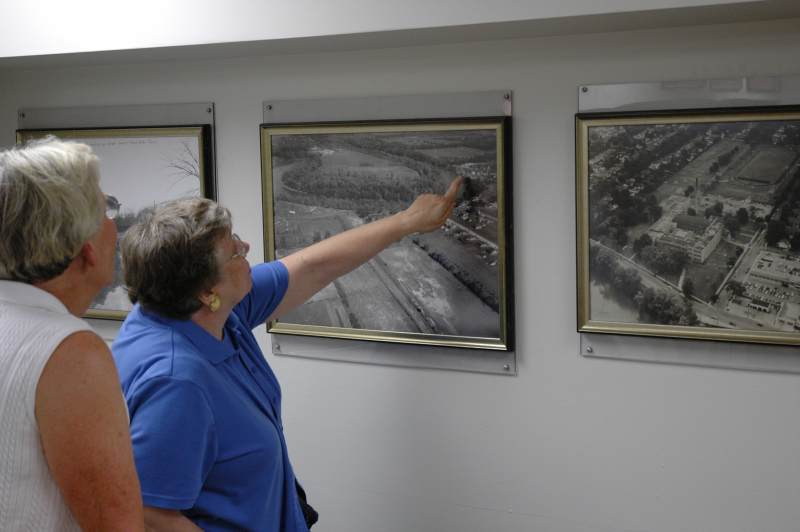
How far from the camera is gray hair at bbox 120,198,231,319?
5.37 feet

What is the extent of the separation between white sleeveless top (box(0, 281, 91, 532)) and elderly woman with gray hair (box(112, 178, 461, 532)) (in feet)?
1.17

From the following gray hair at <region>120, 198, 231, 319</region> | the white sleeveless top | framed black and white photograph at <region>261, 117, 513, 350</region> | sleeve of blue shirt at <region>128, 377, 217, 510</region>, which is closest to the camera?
the white sleeveless top

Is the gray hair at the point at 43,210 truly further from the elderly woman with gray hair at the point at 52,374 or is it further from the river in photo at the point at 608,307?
the river in photo at the point at 608,307

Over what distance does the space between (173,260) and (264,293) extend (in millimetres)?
441

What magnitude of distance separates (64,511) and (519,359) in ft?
4.16

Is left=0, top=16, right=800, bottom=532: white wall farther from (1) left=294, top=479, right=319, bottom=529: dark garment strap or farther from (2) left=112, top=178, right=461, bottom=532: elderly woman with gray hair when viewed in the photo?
(2) left=112, top=178, right=461, bottom=532: elderly woman with gray hair

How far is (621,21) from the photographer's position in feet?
6.07

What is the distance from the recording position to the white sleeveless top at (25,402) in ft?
3.63

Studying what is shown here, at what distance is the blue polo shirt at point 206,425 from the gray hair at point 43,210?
1.41 ft

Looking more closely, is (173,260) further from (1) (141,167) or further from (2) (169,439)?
(1) (141,167)

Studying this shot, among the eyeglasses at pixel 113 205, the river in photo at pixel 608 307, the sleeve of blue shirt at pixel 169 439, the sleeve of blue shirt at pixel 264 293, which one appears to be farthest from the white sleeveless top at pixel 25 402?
the eyeglasses at pixel 113 205

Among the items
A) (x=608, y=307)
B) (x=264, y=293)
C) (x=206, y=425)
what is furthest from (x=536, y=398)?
(x=206, y=425)

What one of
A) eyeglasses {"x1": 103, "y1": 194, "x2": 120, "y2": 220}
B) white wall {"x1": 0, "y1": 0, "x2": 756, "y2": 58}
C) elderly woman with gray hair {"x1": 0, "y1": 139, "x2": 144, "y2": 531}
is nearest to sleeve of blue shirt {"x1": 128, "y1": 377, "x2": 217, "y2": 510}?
elderly woman with gray hair {"x1": 0, "y1": 139, "x2": 144, "y2": 531}

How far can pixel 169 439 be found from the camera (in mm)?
1514
